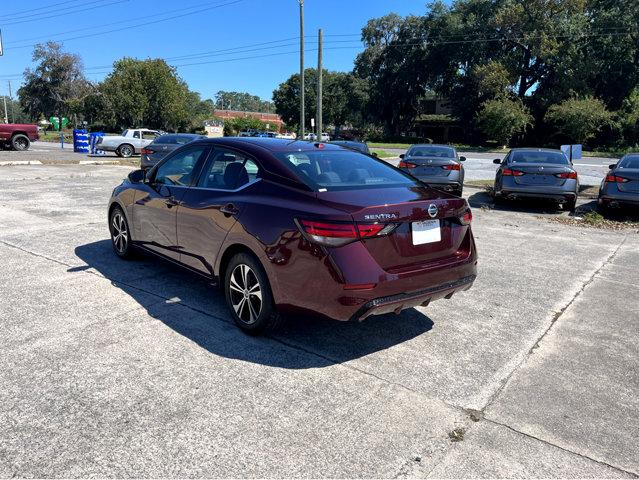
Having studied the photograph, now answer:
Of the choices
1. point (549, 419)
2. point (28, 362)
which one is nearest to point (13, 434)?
point (28, 362)

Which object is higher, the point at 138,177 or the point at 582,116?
the point at 582,116

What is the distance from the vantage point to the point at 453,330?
14.3ft

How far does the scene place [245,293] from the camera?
4.06m

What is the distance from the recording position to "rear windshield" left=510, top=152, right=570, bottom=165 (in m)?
11.7

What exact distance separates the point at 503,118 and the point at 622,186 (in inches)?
1492

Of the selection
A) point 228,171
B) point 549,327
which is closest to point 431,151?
point 549,327

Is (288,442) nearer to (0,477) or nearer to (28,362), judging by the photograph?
(0,477)

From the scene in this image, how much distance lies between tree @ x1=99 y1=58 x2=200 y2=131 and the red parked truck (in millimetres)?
23083

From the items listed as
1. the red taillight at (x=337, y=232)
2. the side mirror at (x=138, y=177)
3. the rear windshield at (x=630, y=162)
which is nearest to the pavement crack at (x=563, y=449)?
the red taillight at (x=337, y=232)

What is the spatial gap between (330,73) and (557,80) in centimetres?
4473

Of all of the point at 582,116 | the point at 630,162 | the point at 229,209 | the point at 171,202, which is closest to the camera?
the point at 229,209

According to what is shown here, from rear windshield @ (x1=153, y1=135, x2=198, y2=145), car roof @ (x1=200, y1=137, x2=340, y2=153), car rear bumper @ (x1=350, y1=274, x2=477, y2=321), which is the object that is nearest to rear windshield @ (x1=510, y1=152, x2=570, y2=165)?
car roof @ (x1=200, y1=137, x2=340, y2=153)

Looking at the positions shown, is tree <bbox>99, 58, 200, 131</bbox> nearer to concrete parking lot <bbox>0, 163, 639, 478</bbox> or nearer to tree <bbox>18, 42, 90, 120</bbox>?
tree <bbox>18, 42, 90, 120</bbox>

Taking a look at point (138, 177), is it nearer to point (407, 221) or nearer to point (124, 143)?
point (407, 221)
